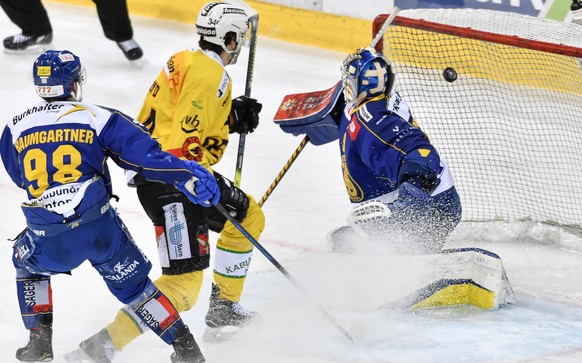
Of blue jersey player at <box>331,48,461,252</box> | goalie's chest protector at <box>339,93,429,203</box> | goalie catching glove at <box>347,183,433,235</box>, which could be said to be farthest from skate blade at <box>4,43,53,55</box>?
goalie catching glove at <box>347,183,433,235</box>

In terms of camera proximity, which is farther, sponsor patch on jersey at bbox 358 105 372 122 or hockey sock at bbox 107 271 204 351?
sponsor patch on jersey at bbox 358 105 372 122

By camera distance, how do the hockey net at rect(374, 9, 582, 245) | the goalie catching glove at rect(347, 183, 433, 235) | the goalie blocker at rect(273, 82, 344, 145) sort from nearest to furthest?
1. the goalie catching glove at rect(347, 183, 433, 235)
2. the goalie blocker at rect(273, 82, 344, 145)
3. the hockey net at rect(374, 9, 582, 245)

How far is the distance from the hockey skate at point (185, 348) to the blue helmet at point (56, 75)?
79 centimetres

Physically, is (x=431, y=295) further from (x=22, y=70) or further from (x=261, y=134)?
(x=22, y=70)

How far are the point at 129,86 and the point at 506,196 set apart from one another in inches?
104

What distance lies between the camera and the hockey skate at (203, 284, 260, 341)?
3568mm

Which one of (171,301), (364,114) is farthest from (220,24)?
(171,301)

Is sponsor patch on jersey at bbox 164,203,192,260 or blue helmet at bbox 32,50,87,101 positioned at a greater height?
blue helmet at bbox 32,50,87,101

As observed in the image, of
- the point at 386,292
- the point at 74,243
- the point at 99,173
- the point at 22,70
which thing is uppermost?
the point at 99,173

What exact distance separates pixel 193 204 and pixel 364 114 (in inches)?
26.7

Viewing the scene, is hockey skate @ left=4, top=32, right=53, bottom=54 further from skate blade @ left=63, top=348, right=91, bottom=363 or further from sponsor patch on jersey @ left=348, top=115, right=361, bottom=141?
skate blade @ left=63, top=348, right=91, bottom=363

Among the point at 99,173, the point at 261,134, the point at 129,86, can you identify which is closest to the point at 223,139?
the point at 99,173

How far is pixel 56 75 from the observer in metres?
2.98

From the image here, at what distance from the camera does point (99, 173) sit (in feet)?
9.94
